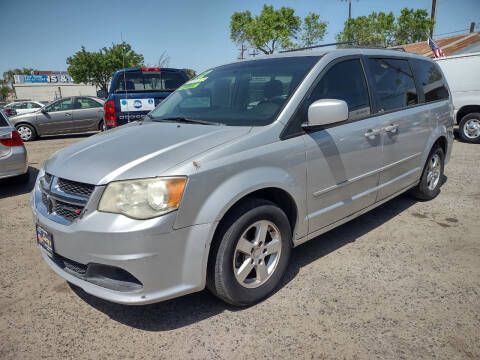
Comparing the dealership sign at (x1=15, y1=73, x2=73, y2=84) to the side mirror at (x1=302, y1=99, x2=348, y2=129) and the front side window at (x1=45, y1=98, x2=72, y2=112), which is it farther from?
the side mirror at (x1=302, y1=99, x2=348, y2=129)

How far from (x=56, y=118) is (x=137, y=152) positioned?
39.0 ft

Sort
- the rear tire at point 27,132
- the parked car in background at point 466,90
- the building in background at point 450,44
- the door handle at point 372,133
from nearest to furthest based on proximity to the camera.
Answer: the door handle at point 372,133
the parked car in background at point 466,90
the rear tire at point 27,132
the building in background at point 450,44

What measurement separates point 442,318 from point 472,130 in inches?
341

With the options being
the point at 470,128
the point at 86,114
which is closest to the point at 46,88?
the point at 86,114

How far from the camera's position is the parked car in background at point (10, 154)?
5.33m

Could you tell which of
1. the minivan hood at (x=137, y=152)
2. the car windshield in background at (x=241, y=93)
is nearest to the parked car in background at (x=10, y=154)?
the car windshield in background at (x=241, y=93)

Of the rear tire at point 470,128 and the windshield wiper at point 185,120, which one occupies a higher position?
the windshield wiper at point 185,120

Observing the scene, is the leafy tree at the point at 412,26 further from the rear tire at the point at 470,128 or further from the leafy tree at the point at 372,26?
the rear tire at the point at 470,128

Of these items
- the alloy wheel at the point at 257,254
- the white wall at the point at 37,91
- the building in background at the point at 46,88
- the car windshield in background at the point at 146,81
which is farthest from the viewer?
the building in background at the point at 46,88

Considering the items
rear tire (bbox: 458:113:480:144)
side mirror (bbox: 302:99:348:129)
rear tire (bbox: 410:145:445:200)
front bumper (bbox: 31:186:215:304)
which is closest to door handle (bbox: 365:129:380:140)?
side mirror (bbox: 302:99:348:129)

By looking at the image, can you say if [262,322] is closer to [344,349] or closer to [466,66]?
[344,349]

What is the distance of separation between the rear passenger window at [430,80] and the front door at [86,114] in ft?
36.6

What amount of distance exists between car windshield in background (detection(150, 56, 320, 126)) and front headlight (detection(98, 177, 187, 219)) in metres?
0.85

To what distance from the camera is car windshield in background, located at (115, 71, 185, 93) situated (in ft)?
24.7
